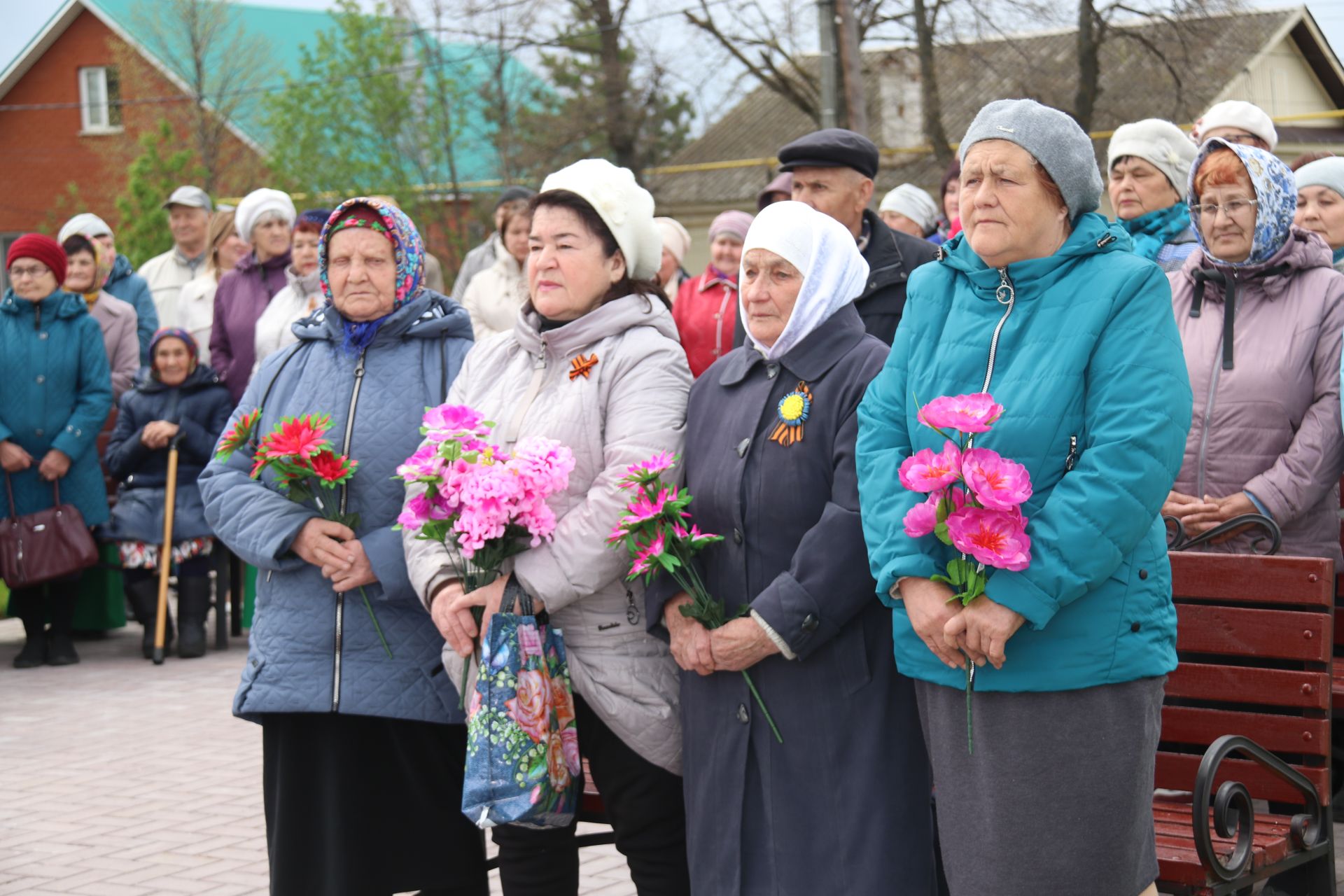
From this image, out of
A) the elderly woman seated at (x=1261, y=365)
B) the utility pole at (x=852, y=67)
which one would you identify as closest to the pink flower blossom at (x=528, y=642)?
the elderly woman seated at (x=1261, y=365)

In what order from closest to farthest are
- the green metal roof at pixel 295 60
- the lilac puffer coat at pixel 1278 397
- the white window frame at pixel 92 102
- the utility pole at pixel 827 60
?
the lilac puffer coat at pixel 1278 397 → the utility pole at pixel 827 60 → the green metal roof at pixel 295 60 → the white window frame at pixel 92 102

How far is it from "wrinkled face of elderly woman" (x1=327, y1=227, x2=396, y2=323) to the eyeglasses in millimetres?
2529

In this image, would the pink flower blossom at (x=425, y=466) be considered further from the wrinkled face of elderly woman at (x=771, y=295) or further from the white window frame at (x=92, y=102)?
the white window frame at (x=92, y=102)

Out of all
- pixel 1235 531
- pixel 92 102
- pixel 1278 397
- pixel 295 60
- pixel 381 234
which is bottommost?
pixel 1235 531

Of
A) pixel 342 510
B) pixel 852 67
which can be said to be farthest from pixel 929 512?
pixel 852 67

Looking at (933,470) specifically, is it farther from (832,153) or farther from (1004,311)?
(832,153)

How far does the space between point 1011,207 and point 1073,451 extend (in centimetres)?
52

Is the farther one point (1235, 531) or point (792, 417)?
point (1235, 531)

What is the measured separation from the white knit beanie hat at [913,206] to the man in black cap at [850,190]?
3.60 meters

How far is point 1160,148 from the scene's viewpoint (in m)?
5.70

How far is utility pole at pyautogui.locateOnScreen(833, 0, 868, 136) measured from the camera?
1822 cm

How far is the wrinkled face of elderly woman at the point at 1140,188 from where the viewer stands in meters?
5.73

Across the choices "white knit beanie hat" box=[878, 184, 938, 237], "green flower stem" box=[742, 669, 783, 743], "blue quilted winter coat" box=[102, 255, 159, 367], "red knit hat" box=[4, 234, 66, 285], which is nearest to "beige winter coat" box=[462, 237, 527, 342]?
"white knit beanie hat" box=[878, 184, 938, 237]

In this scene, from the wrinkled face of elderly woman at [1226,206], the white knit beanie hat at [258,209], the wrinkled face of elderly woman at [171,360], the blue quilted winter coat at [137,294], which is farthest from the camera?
the blue quilted winter coat at [137,294]
